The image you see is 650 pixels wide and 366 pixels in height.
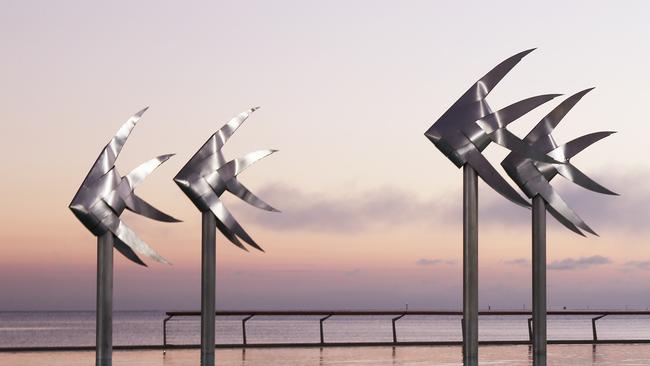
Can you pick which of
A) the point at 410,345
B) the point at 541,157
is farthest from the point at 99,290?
the point at 410,345

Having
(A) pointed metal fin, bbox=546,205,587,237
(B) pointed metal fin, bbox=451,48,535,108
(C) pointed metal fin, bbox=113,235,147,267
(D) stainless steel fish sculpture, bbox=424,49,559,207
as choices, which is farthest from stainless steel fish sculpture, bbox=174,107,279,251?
(A) pointed metal fin, bbox=546,205,587,237

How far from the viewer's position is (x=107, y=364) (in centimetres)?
2434

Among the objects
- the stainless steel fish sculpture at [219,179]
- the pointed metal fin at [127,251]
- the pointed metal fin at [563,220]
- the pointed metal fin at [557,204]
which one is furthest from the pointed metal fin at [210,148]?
the pointed metal fin at [563,220]

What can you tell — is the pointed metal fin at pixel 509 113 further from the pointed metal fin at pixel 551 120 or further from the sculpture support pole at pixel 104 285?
the sculpture support pole at pixel 104 285

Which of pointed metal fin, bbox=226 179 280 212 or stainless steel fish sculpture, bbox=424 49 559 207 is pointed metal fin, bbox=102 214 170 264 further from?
stainless steel fish sculpture, bbox=424 49 559 207

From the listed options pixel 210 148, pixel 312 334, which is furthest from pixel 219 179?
pixel 312 334

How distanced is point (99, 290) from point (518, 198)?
323 inches

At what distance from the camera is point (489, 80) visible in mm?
22734

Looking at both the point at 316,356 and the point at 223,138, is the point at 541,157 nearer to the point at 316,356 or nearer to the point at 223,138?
the point at 223,138

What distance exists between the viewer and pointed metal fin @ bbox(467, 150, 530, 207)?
22.8 meters

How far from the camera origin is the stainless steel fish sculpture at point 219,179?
24.4m

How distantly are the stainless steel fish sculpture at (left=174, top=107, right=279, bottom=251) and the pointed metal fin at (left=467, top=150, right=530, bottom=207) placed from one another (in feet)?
14.6

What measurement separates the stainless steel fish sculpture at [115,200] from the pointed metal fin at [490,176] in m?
5.99

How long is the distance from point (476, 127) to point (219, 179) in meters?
5.34
